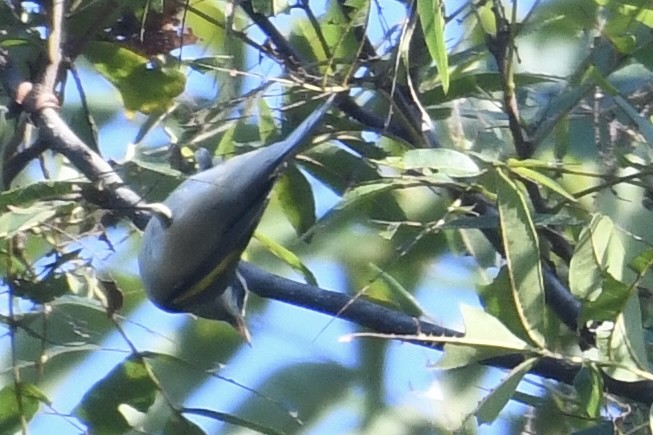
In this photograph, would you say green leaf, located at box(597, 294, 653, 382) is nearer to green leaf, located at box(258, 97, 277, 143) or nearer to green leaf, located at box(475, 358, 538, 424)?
green leaf, located at box(475, 358, 538, 424)

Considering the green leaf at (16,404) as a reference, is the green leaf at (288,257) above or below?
above

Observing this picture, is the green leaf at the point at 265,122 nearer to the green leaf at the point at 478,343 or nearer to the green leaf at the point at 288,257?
the green leaf at the point at 288,257

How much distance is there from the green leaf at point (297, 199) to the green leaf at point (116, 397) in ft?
0.34

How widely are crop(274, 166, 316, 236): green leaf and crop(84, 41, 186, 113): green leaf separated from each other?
67 millimetres

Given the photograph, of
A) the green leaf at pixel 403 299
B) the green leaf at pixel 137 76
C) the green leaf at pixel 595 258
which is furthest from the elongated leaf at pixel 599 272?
the green leaf at pixel 137 76

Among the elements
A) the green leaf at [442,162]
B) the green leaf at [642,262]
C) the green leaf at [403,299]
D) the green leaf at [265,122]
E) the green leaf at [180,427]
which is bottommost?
the green leaf at [180,427]

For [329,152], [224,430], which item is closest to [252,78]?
[329,152]

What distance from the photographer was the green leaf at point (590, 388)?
0.45 metres

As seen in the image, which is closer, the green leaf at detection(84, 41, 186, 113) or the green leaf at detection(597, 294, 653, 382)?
the green leaf at detection(597, 294, 653, 382)

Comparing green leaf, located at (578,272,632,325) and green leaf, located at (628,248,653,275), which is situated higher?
green leaf, located at (628,248,653,275)

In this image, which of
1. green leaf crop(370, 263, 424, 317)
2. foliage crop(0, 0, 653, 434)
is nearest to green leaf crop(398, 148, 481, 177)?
foliage crop(0, 0, 653, 434)

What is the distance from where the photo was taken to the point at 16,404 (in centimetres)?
54

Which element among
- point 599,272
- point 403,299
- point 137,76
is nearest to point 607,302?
point 599,272

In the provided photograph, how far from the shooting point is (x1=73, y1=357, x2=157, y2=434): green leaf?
55 cm
